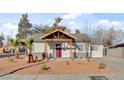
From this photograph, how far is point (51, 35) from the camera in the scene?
35250mm

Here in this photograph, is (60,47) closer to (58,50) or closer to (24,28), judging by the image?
(58,50)

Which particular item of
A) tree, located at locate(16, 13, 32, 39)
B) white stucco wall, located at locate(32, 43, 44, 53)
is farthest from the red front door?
tree, located at locate(16, 13, 32, 39)

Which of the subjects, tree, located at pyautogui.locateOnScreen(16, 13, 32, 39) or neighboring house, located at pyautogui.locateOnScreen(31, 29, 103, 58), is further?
tree, located at pyautogui.locateOnScreen(16, 13, 32, 39)

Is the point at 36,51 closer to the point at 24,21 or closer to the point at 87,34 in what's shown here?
the point at 87,34

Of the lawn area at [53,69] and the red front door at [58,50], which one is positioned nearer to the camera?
the lawn area at [53,69]

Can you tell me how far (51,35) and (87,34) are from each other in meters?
9.98

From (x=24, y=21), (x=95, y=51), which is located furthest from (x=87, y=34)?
(x=24, y=21)

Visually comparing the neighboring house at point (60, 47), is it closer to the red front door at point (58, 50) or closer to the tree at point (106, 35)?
the red front door at point (58, 50)

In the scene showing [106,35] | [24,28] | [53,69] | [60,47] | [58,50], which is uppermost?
[24,28]

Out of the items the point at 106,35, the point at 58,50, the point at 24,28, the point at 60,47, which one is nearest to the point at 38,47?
the point at 58,50

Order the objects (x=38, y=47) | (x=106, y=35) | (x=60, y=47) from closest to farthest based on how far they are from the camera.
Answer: (x=60, y=47)
(x=38, y=47)
(x=106, y=35)

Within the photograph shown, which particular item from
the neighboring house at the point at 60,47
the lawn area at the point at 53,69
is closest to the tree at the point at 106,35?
the neighboring house at the point at 60,47

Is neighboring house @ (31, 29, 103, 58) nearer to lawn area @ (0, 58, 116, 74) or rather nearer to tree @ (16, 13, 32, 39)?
lawn area @ (0, 58, 116, 74)

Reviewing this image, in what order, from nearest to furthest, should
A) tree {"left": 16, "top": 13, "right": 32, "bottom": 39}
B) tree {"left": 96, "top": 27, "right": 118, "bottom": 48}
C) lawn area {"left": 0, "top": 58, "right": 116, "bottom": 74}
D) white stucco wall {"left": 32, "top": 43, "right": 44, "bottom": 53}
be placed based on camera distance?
lawn area {"left": 0, "top": 58, "right": 116, "bottom": 74}
white stucco wall {"left": 32, "top": 43, "right": 44, "bottom": 53}
tree {"left": 96, "top": 27, "right": 118, "bottom": 48}
tree {"left": 16, "top": 13, "right": 32, "bottom": 39}
